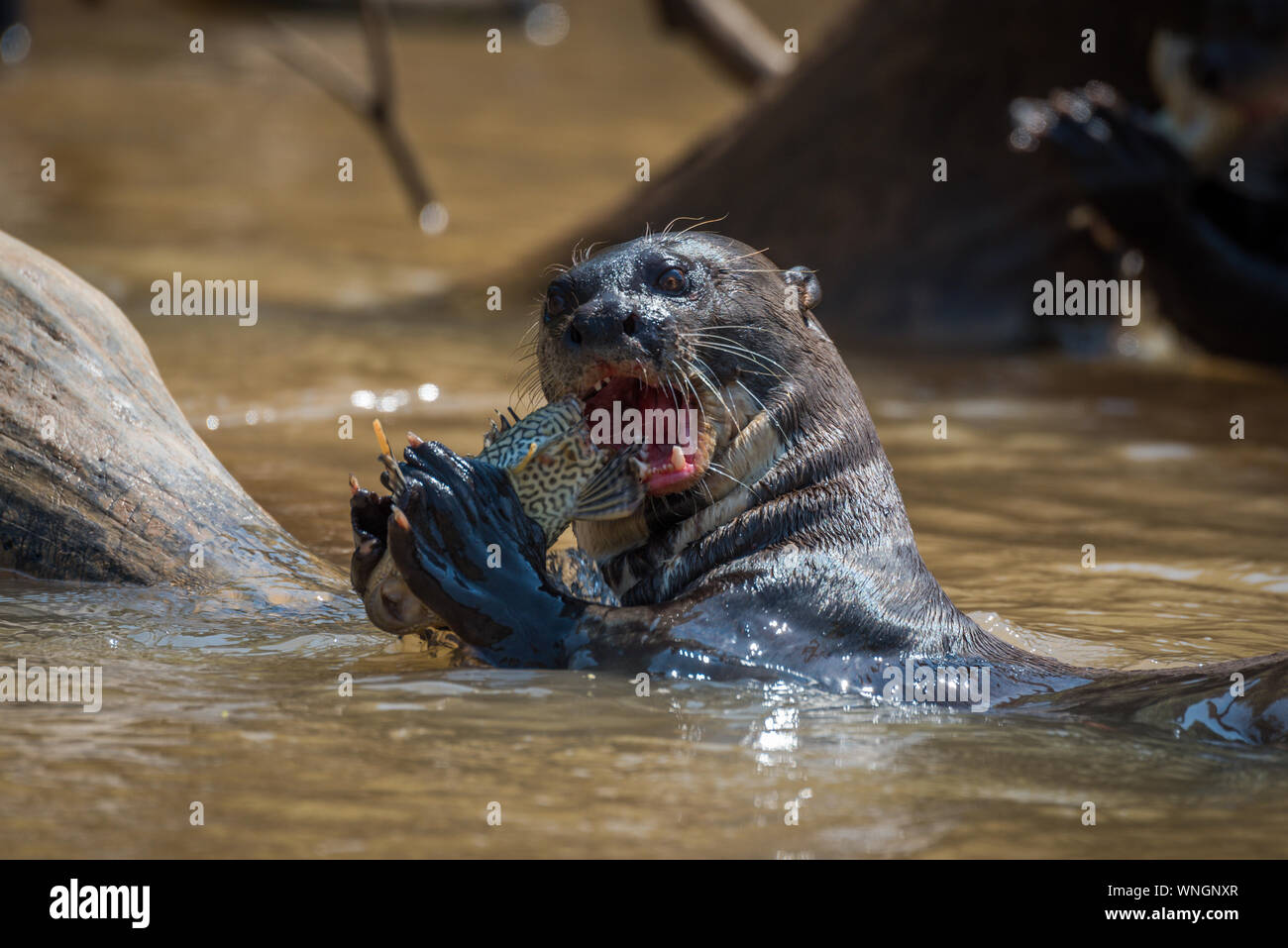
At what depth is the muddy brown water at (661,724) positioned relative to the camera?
2578 millimetres

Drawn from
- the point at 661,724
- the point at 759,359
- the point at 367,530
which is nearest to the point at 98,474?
the point at 367,530

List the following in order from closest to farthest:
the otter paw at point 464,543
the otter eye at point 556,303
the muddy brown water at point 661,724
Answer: the muddy brown water at point 661,724, the otter paw at point 464,543, the otter eye at point 556,303

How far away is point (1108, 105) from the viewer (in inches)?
280

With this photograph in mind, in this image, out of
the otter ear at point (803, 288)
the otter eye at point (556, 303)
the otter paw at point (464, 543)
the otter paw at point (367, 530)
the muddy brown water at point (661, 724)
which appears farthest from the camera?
the otter ear at point (803, 288)

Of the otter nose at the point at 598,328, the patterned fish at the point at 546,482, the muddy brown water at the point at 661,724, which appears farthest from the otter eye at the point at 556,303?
the muddy brown water at the point at 661,724

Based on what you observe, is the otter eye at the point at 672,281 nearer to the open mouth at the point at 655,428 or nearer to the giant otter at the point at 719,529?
the giant otter at the point at 719,529

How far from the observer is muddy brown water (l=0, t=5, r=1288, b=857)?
2.58 metres

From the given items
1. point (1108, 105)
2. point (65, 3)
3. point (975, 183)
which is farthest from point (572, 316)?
point (65, 3)

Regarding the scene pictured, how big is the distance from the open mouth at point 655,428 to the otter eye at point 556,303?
176 millimetres

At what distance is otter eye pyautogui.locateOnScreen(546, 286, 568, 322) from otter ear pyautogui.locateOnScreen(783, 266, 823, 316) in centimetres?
53

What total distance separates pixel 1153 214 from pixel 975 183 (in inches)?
44.1

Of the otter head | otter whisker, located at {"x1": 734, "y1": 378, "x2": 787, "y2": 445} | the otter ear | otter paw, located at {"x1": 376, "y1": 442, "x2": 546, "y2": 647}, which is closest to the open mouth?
the otter head

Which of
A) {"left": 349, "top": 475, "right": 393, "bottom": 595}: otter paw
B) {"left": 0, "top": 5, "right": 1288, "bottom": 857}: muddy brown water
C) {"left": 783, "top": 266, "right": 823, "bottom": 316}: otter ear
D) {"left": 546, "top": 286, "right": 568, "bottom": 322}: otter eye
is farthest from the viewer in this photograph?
{"left": 783, "top": 266, "right": 823, "bottom": 316}: otter ear

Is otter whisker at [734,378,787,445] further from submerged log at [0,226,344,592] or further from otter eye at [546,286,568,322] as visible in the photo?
submerged log at [0,226,344,592]
